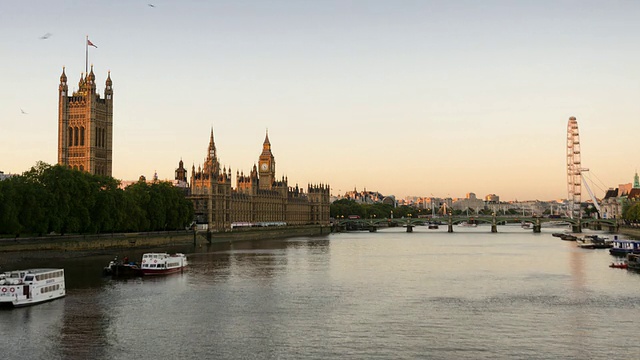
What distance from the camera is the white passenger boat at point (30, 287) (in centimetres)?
3916

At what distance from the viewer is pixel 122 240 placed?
8300 centimetres

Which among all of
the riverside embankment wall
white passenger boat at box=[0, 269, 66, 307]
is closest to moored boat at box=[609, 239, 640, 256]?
the riverside embankment wall

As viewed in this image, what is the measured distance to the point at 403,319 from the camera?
36500 mm

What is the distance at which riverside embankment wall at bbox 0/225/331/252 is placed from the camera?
65.8m

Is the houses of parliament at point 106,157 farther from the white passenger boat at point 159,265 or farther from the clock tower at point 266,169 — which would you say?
the white passenger boat at point 159,265

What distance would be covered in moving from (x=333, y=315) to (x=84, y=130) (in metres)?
107

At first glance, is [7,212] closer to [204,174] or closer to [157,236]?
[157,236]

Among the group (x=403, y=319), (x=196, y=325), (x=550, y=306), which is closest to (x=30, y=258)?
(x=196, y=325)

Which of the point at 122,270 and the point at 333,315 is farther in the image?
the point at 122,270

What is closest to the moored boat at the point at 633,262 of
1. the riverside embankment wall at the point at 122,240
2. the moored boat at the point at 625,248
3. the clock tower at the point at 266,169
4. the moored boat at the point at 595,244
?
the moored boat at the point at 625,248

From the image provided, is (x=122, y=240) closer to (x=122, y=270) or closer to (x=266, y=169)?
(x=122, y=270)

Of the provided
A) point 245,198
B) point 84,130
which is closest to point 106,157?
point 84,130

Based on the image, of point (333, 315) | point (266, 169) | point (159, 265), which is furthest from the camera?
point (266, 169)

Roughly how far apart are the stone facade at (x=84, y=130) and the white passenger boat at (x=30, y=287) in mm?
91656
